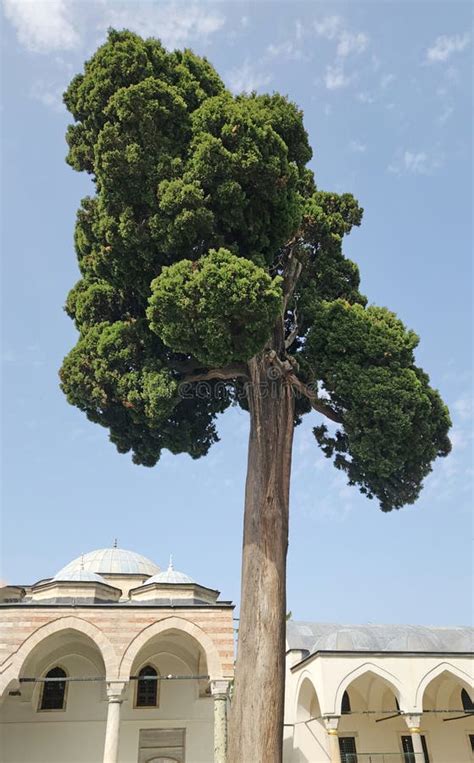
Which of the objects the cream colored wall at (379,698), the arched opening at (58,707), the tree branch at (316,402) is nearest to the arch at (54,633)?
the arched opening at (58,707)

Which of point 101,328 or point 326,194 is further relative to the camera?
point 326,194

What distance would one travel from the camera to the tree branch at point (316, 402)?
33.0 feet

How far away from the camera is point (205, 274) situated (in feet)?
26.4

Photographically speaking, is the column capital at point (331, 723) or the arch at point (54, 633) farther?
the column capital at point (331, 723)

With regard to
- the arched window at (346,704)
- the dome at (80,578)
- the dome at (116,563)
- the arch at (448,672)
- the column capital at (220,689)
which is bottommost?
the column capital at (220,689)

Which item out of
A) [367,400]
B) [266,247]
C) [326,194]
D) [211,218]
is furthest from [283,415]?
[326,194]

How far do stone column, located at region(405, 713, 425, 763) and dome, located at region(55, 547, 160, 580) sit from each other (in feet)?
31.9

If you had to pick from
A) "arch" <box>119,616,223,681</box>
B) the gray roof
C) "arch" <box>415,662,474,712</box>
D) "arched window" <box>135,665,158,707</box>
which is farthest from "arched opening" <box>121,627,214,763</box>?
"arch" <box>415,662,474,712</box>

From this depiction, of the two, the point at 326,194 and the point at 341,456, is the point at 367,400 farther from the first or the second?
the point at 326,194

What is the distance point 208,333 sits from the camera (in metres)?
8.26

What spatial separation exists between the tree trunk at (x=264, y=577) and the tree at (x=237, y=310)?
0.02 m

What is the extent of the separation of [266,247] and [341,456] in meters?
4.54

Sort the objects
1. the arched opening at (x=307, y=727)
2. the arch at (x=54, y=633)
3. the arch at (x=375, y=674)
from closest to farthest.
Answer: the arch at (x=54, y=633)
the arch at (x=375, y=674)
the arched opening at (x=307, y=727)

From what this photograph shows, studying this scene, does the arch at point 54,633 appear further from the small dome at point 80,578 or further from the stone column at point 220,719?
the stone column at point 220,719
